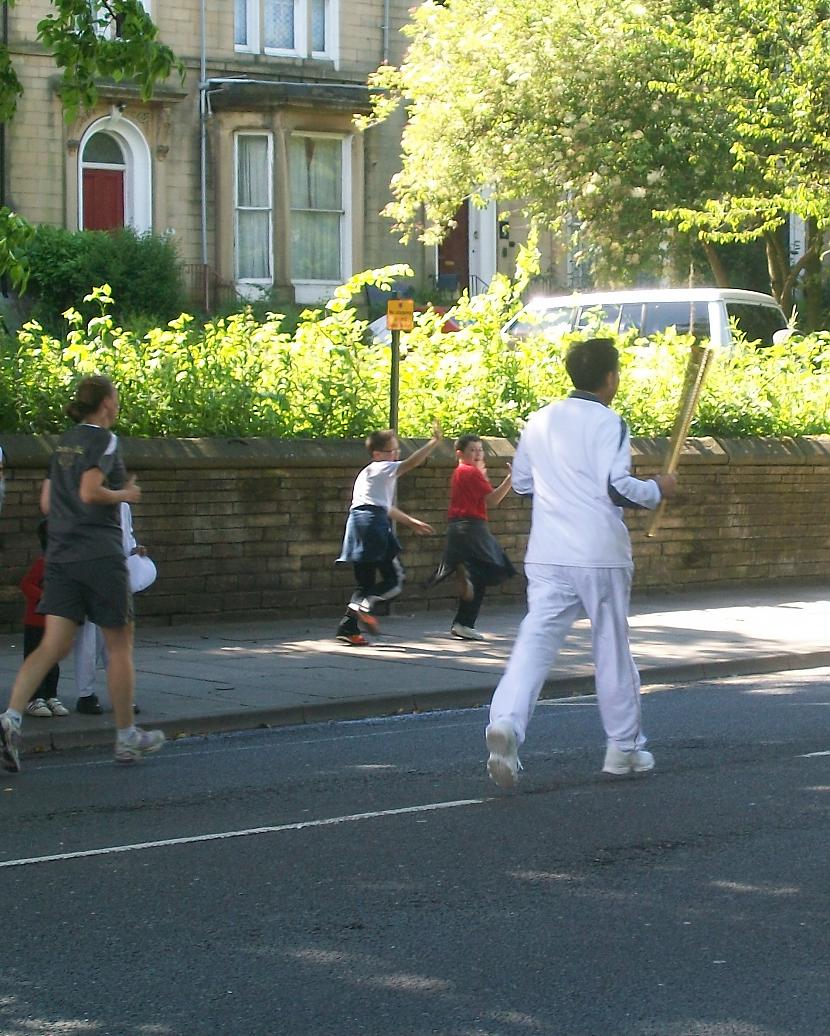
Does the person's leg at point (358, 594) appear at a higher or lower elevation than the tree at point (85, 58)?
lower

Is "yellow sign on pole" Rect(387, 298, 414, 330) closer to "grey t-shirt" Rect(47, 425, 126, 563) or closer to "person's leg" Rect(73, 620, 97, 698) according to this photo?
"person's leg" Rect(73, 620, 97, 698)

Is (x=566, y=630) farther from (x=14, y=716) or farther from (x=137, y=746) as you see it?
(x=14, y=716)

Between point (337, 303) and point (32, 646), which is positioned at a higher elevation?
point (337, 303)

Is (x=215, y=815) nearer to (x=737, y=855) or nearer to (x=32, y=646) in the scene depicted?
(x=737, y=855)

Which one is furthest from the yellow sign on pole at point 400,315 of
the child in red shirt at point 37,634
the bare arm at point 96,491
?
the bare arm at point 96,491

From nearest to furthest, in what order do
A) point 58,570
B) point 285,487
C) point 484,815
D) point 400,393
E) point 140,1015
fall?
1. point 140,1015
2. point 484,815
3. point 58,570
4. point 285,487
5. point 400,393

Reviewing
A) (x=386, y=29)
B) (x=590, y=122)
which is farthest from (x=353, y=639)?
(x=386, y=29)

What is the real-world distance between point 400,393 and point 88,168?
14734 mm

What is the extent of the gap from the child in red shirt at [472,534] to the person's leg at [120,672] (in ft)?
17.1

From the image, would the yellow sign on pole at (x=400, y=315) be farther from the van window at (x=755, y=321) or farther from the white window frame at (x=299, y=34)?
the white window frame at (x=299, y=34)

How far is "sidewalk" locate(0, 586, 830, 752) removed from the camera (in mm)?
10219

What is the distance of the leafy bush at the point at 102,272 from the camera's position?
89.6 ft

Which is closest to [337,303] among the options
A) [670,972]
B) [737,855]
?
[737,855]

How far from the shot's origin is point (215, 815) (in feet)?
24.2
